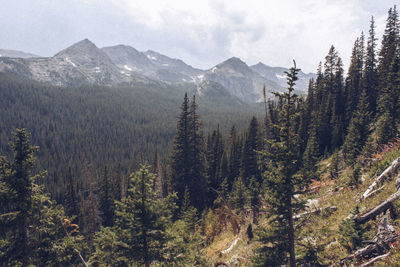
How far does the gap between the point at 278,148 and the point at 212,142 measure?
131ft

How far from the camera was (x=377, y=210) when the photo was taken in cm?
820

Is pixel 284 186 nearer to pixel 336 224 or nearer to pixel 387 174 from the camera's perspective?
pixel 336 224

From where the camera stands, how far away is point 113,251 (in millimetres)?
9602

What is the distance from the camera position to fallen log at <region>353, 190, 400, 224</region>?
7924 millimetres

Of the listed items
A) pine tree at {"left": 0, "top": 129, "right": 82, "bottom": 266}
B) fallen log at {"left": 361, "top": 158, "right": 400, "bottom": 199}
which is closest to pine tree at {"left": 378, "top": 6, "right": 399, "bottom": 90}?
fallen log at {"left": 361, "top": 158, "right": 400, "bottom": 199}

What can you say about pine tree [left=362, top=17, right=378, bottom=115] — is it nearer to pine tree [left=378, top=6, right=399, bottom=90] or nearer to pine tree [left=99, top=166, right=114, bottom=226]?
pine tree [left=378, top=6, right=399, bottom=90]

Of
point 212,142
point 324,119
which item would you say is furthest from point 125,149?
point 324,119

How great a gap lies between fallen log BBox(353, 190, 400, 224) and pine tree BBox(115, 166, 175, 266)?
805 cm

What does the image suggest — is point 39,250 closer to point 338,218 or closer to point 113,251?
point 113,251

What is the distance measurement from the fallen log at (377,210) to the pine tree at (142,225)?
8054 mm

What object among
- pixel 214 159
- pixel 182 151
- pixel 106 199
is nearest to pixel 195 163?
pixel 182 151

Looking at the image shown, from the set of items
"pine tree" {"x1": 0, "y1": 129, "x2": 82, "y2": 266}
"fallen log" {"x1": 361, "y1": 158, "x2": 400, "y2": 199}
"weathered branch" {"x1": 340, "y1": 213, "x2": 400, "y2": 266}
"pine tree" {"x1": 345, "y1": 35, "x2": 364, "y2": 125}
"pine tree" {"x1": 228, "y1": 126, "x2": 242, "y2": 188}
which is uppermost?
"pine tree" {"x1": 345, "y1": 35, "x2": 364, "y2": 125}

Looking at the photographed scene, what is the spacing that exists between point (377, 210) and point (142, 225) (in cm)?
955

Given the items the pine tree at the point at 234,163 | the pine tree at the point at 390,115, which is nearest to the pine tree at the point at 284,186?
the pine tree at the point at 390,115
